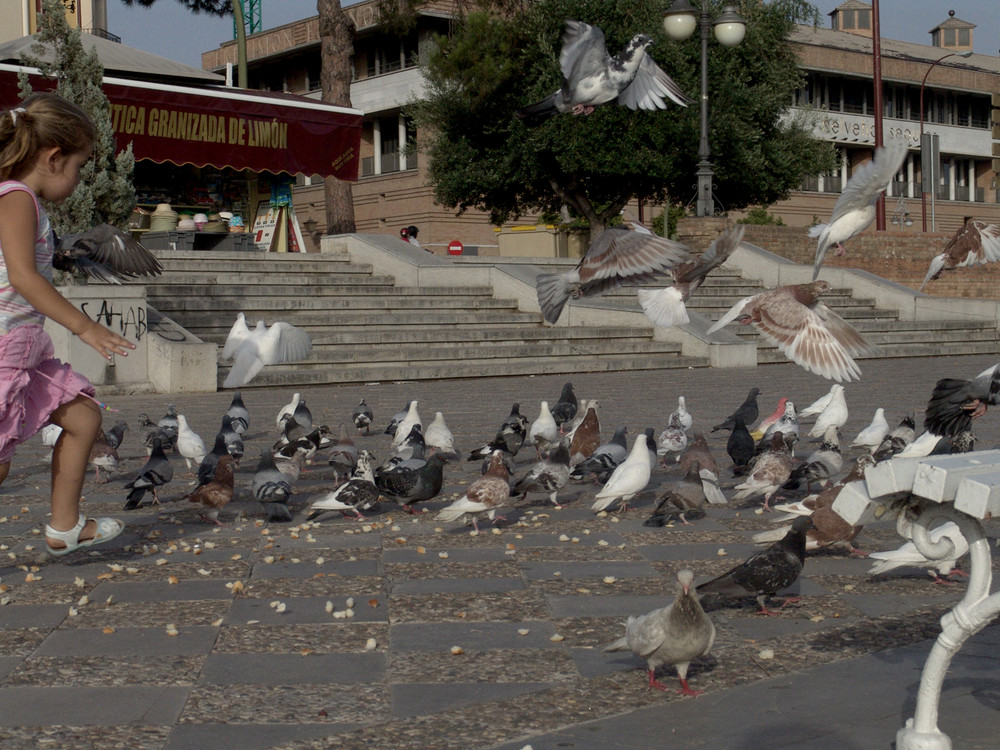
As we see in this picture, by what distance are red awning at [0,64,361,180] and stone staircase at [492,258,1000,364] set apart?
3715 mm

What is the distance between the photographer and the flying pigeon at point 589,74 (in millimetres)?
8438

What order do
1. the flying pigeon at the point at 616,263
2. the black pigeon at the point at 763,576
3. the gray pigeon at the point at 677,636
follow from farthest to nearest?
the flying pigeon at the point at 616,263 < the black pigeon at the point at 763,576 < the gray pigeon at the point at 677,636

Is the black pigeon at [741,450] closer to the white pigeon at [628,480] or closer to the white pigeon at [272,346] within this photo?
the white pigeon at [628,480]

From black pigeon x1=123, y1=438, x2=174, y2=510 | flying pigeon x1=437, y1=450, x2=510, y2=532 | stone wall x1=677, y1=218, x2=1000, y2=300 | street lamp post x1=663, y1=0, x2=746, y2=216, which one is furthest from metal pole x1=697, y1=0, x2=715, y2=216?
flying pigeon x1=437, y1=450, x2=510, y2=532

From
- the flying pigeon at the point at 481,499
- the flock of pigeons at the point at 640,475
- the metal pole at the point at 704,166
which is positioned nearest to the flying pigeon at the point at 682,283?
the flock of pigeons at the point at 640,475

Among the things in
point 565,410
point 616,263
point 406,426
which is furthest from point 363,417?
point 616,263

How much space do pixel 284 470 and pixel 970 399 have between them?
474 cm

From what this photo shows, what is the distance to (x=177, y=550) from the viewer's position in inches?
229

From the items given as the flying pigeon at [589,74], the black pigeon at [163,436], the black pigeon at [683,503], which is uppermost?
the flying pigeon at [589,74]

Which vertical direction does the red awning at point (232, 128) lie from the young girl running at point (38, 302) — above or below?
above

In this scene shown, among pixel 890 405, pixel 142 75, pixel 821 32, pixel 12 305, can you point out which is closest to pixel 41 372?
pixel 12 305

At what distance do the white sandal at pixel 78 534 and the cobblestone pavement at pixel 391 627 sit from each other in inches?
6.4

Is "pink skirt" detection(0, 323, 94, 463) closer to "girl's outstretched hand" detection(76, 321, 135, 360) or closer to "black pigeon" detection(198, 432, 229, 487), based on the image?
"girl's outstretched hand" detection(76, 321, 135, 360)

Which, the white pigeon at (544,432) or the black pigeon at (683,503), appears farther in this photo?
the white pigeon at (544,432)
